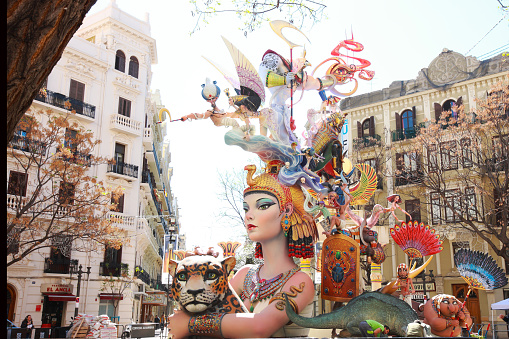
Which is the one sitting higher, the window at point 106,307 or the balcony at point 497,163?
the balcony at point 497,163

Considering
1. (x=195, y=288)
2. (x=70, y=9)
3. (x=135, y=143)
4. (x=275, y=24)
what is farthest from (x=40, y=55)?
(x=135, y=143)

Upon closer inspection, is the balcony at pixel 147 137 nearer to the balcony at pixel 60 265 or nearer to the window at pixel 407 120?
the balcony at pixel 60 265

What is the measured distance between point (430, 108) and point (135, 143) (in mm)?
17478

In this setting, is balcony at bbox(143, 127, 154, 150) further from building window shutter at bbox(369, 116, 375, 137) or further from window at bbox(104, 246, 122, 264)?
building window shutter at bbox(369, 116, 375, 137)

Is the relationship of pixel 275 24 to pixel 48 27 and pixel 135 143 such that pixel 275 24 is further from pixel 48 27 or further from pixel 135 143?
pixel 135 143

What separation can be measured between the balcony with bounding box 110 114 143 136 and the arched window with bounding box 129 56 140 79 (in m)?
3.13

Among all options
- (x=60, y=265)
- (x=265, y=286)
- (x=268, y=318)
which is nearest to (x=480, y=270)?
(x=265, y=286)

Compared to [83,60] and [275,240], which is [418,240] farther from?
[83,60]

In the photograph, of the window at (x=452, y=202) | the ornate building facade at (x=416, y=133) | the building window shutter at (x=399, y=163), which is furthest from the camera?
the ornate building facade at (x=416, y=133)

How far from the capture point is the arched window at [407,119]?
1143 inches

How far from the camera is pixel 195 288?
4980mm

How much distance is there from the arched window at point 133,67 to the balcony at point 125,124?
313 cm

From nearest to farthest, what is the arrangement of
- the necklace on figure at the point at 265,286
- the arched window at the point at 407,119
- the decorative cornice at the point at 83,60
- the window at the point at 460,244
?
1. the necklace on figure at the point at 265,286
2. the window at the point at 460,244
3. the decorative cornice at the point at 83,60
4. the arched window at the point at 407,119

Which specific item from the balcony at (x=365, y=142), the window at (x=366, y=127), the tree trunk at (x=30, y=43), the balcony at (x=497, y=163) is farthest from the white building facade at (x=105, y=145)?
the tree trunk at (x=30, y=43)
